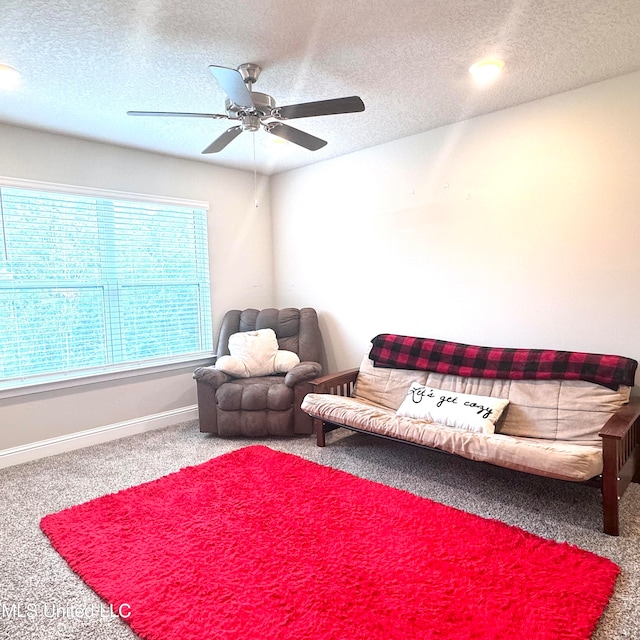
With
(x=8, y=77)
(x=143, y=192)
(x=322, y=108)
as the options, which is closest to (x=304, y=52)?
(x=322, y=108)

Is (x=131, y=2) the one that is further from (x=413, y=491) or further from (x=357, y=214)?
(x=413, y=491)

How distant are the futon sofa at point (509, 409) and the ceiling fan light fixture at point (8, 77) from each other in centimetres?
267

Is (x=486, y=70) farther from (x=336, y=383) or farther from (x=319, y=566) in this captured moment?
(x=319, y=566)

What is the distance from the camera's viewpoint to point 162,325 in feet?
13.8

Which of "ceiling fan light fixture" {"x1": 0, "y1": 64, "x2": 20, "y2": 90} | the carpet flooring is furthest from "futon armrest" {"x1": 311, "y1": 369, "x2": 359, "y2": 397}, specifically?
"ceiling fan light fixture" {"x1": 0, "y1": 64, "x2": 20, "y2": 90}

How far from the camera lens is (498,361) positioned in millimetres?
3203

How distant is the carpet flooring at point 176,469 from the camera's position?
1.76 meters

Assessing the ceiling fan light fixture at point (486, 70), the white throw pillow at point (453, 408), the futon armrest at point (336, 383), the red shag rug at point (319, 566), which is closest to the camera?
the red shag rug at point (319, 566)

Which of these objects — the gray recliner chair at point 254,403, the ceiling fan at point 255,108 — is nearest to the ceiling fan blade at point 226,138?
the ceiling fan at point 255,108

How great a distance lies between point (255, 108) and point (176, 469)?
7.82 feet

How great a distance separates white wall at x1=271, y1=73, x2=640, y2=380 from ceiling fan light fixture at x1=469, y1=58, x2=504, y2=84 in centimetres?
60

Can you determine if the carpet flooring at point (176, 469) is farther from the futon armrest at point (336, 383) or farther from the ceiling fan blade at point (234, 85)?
the ceiling fan blade at point (234, 85)

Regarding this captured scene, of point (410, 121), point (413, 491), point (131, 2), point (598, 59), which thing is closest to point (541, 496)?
point (413, 491)

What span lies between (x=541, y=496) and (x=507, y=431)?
463mm
